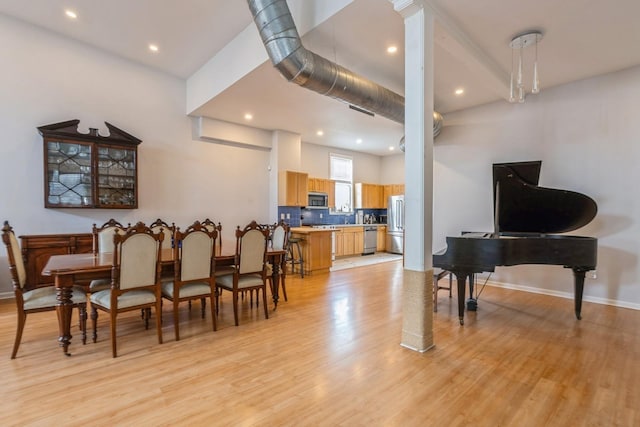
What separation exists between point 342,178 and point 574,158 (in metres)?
5.60

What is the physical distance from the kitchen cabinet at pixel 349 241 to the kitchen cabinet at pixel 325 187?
0.91m

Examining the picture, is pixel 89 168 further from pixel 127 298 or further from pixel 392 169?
pixel 392 169

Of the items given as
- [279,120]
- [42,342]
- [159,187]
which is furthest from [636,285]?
[159,187]

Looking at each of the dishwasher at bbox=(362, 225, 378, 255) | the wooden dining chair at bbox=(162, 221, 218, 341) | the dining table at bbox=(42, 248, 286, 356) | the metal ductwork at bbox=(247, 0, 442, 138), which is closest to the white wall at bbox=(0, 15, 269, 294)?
the wooden dining chair at bbox=(162, 221, 218, 341)

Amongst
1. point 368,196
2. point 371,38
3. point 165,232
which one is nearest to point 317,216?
point 368,196

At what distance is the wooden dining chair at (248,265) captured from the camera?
3430 mm

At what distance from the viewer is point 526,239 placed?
10.8ft

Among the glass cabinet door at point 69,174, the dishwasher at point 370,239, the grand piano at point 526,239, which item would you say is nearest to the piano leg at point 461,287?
the grand piano at point 526,239

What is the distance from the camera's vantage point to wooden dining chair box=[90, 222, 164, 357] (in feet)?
8.70

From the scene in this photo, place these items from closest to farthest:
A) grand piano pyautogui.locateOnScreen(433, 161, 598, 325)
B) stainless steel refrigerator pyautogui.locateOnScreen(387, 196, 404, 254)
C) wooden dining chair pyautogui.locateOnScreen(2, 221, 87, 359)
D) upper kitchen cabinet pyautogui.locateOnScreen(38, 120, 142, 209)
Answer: wooden dining chair pyautogui.locateOnScreen(2, 221, 87, 359) < grand piano pyautogui.locateOnScreen(433, 161, 598, 325) < upper kitchen cabinet pyautogui.locateOnScreen(38, 120, 142, 209) < stainless steel refrigerator pyautogui.locateOnScreen(387, 196, 404, 254)

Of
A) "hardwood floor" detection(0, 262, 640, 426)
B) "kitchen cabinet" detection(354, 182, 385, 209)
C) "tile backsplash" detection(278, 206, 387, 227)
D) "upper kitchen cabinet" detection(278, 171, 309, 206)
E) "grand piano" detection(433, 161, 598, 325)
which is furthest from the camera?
"kitchen cabinet" detection(354, 182, 385, 209)

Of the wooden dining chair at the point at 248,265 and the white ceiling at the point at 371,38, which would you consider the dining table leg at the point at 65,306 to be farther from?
the white ceiling at the point at 371,38

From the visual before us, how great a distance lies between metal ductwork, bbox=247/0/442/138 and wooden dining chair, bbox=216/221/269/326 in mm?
1711

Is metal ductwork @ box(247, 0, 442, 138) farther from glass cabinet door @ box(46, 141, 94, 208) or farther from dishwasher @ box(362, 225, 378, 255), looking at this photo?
dishwasher @ box(362, 225, 378, 255)
